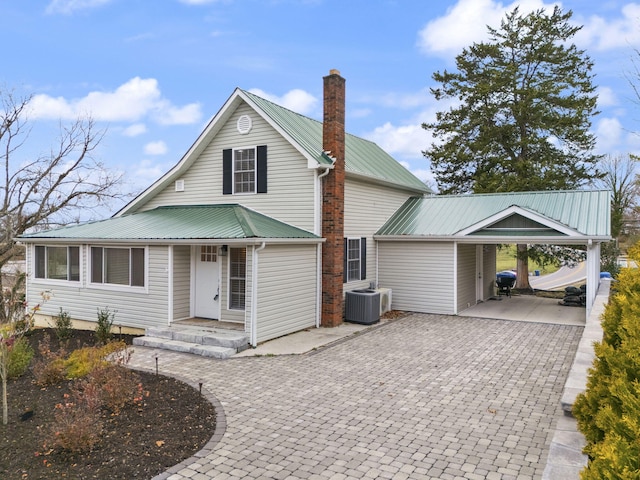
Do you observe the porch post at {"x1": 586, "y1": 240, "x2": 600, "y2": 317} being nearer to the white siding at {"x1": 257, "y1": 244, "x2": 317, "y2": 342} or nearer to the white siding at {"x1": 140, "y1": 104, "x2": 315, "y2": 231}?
the white siding at {"x1": 257, "y1": 244, "x2": 317, "y2": 342}

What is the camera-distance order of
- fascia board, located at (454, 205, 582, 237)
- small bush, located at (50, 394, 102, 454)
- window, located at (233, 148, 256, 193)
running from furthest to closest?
window, located at (233, 148, 256, 193)
fascia board, located at (454, 205, 582, 237)
small bush, located at (50, 394, 102, 454)

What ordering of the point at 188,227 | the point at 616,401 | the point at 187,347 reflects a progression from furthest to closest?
the point at 188,227 < the point at 187,347 < the point at 616,401

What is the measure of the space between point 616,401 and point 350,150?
45.2 ft

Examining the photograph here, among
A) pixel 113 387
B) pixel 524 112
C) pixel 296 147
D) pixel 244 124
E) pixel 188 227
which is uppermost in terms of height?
pixel 524 112

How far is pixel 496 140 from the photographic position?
2338 cm

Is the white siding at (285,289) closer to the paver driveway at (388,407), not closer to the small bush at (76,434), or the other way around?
the paver driveway at (388,407)

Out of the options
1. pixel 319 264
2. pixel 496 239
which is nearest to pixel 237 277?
pixel 319 264

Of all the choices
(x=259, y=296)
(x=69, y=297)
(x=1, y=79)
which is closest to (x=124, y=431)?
(x=259, y=296)

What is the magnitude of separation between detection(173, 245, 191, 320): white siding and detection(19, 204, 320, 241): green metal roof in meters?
0.68

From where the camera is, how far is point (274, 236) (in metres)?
11.4

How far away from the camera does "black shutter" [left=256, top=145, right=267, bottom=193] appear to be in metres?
13.9

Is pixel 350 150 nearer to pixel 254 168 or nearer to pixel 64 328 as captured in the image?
pixel 254 168

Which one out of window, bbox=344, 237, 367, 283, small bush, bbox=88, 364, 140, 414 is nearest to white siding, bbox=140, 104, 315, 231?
window, bbox=344, 237, 367, 283

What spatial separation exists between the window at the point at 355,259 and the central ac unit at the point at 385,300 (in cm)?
87
